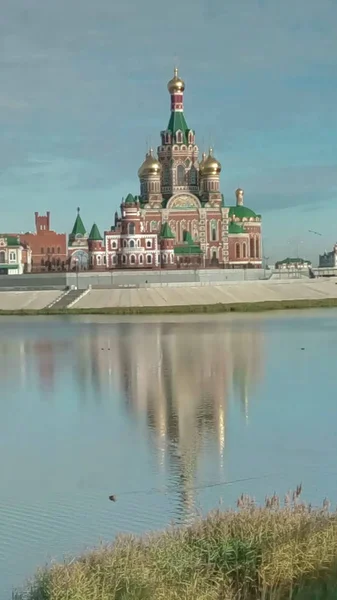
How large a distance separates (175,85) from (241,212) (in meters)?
7.20

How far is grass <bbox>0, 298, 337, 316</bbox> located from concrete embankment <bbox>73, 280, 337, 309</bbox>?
0.74m

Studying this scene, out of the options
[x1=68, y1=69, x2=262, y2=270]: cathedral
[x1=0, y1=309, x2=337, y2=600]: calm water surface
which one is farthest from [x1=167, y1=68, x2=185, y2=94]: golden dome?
[x1=0, y1=309, x2=337, y2=600]: calm water surface

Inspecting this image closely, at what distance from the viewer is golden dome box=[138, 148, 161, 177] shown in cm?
4500

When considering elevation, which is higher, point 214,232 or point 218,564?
point 214,232

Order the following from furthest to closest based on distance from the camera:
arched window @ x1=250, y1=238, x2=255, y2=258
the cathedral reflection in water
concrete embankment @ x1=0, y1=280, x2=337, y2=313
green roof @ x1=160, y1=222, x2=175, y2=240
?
arched window @ x1=250, y1=238, x2=255, y2=258
green roof @ x1=160, y1=222, x2=175, y2=240
concrete embankment @ x1=0, y1=280, x2=337, y2=313
the cathedral reflection in water

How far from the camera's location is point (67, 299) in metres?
37.4

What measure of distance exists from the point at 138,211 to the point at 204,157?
4885mm

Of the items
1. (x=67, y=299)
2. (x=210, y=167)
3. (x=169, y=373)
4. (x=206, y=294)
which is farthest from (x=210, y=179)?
(x=169, y=373)

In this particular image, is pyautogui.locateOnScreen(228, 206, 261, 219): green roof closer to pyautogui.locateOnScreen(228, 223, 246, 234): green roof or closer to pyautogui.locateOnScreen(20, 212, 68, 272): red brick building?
pyautogui.locateOnScreen(228, 223, 246, 234): green roof

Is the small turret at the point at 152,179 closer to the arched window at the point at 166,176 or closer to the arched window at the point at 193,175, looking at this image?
the arched window at the point at 166,176

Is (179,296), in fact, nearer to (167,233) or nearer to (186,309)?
(186,309)

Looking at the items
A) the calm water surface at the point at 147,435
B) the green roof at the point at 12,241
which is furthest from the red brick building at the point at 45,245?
the calm water surface at the point at 147,435

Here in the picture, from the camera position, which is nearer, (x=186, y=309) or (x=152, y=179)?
(x=186, y=309)

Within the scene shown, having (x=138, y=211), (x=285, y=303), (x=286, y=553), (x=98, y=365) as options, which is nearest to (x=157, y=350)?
(x=98, y=365)
